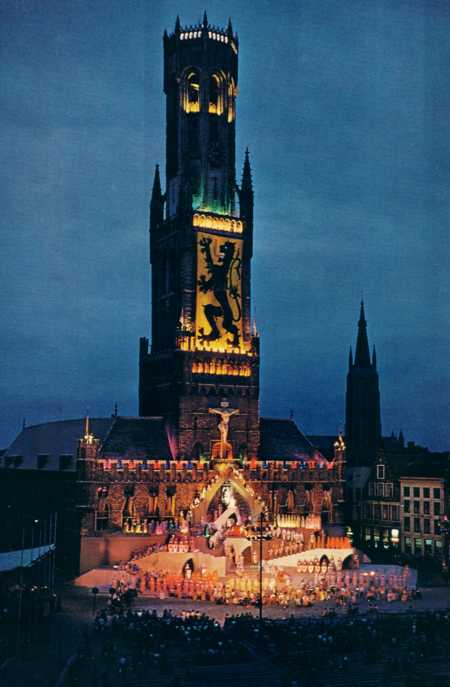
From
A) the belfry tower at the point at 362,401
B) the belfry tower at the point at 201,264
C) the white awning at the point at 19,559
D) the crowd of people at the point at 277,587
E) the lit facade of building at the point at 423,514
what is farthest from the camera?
the belfry tower at the point at 362,401

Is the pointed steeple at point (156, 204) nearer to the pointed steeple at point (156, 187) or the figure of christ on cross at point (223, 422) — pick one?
the pointed steeple at point (156, 187)

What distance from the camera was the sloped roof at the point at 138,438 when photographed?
10194 cm

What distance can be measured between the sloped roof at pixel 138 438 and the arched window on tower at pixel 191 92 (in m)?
36.6

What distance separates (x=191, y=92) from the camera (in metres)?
117

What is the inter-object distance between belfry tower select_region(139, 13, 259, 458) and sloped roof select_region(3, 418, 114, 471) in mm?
8055

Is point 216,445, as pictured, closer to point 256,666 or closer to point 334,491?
point 334,491

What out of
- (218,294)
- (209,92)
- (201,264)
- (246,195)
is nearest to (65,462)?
(218,294)

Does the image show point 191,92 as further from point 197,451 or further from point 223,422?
point 197,451

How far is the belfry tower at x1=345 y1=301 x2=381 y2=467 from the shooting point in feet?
572

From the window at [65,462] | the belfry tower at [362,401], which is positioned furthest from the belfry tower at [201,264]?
the belfry tower at [362,401]

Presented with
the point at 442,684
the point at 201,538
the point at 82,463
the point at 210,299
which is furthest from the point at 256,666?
the point at 210,299

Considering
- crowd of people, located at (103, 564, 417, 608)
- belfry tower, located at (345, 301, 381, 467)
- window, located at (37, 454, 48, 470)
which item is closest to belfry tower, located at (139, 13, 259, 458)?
window, located at (37, 454, 48, 470)

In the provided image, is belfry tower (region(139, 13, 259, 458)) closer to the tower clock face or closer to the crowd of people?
the tower clock face

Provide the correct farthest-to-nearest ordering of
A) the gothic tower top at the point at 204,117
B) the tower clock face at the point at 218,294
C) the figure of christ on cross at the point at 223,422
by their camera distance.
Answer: the gothic tower top at the point at 204,117 → the tower clock face at the point at 218,294 → the figure of christ on cross at the point at 223,422
